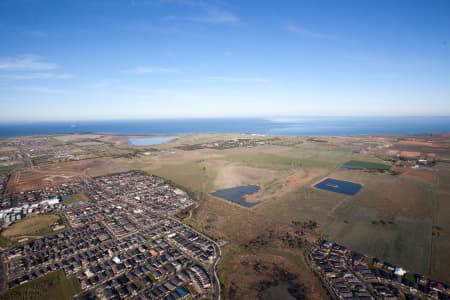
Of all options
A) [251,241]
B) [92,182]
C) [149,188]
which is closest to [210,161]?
[149,188]

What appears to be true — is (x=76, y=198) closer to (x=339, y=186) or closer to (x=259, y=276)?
(x=259, y=276)

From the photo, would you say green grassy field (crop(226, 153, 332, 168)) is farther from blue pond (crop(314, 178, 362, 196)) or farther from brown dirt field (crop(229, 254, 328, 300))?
brown dirt field (crop(229, 254, 328, 300))

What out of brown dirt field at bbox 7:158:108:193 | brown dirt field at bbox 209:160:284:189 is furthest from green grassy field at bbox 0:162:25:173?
brown dirt field at bbox 209:160:284:189

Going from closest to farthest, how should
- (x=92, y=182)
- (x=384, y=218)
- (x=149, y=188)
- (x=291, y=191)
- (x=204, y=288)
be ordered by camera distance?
(x=204, y=288)
(x=384, y=218)
(x=291, y=191)
(x=149, y=188)
(x=92, y=182)

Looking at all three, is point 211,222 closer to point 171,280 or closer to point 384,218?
point 171,280

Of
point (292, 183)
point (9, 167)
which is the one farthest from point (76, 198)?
point (9, 167)

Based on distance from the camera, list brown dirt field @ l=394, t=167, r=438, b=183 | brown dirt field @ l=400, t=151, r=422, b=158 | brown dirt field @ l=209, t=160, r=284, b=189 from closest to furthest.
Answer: brown dirt field @ l=394, t=167, r=438, b=183 → brown dirt field @ l=209, t=160, r=284, b=189 → brown dirt field @ l=400, t=151, r=422, b=158
